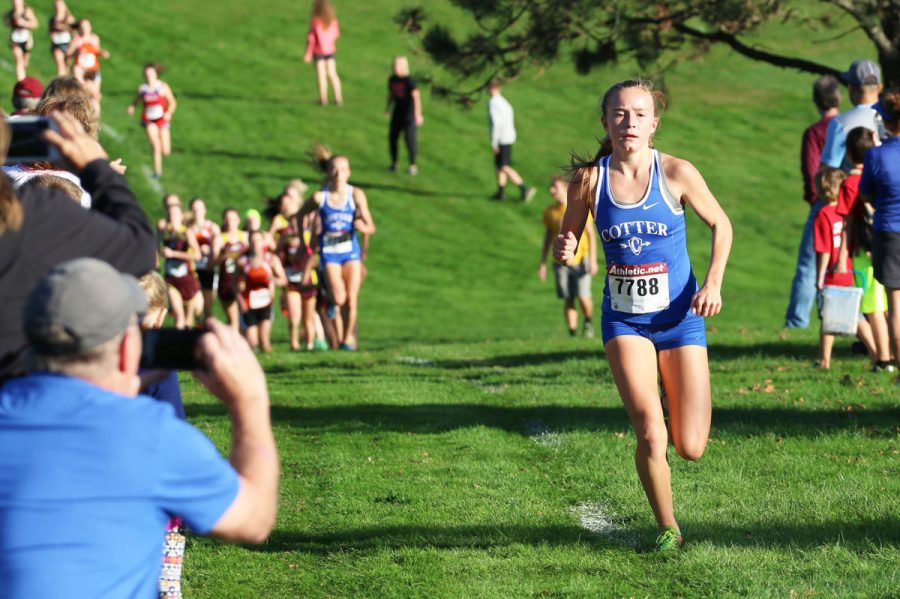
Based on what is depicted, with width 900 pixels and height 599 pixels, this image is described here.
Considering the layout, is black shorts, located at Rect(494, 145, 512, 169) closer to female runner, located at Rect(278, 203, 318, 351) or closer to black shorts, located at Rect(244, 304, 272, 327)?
female runner, located at Rect(278, 203, 318, 351)

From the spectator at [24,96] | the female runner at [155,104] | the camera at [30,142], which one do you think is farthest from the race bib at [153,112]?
the camera at [30,142]

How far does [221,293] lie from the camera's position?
58.3 feet

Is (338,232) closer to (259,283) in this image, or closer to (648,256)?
(259,283)

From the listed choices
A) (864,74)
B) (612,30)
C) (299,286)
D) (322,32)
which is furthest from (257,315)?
(322,32)

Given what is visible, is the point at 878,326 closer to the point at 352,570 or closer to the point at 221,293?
the point at 352,570

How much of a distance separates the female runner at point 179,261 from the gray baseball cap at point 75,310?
50.2 feet

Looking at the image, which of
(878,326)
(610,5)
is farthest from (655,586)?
(610,5)

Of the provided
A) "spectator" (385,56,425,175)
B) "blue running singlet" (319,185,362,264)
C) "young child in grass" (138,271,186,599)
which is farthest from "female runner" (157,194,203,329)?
"young child in grass" (138,271,186,599)

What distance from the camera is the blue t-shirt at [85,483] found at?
294cm

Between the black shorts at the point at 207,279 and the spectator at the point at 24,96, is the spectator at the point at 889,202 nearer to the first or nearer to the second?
the spectator at the point at 24,96

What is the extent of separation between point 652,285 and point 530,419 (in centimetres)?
371

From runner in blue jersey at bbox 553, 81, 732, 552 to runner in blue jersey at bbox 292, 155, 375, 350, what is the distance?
8.39 m

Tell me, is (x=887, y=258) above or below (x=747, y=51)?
below

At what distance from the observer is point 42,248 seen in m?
3.54
